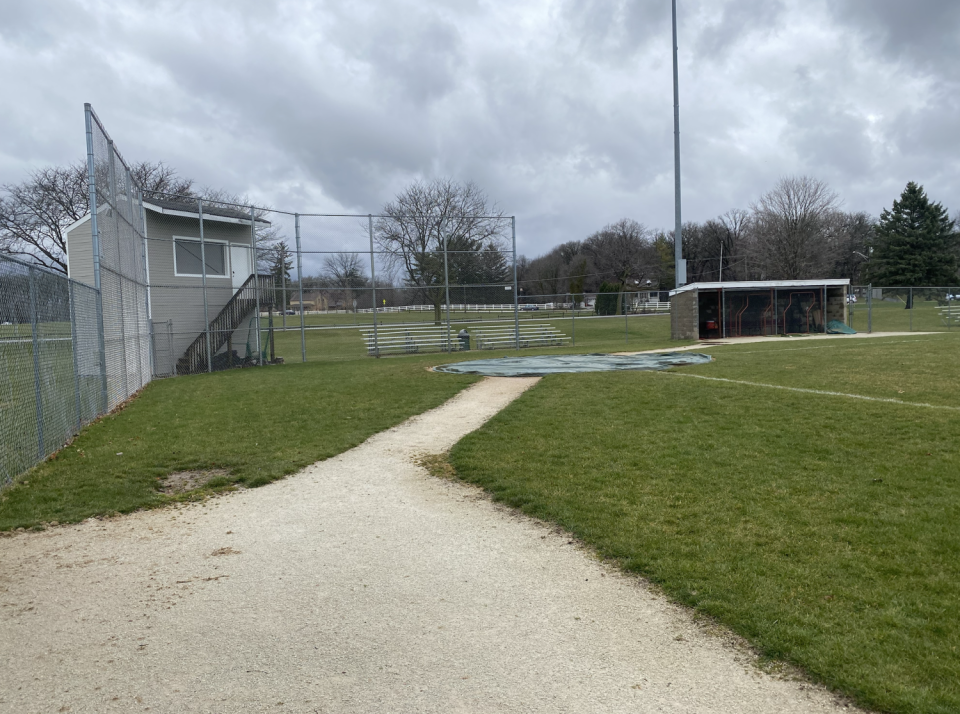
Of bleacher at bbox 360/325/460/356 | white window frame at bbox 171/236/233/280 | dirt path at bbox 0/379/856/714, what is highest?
white window frame at bbox 171/236/233/280

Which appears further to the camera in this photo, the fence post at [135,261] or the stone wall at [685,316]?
the stone wall at [685,316]

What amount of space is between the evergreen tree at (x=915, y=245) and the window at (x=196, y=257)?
50059 mm

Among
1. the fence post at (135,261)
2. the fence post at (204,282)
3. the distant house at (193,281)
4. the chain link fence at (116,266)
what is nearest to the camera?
the chain link fence at (116,266)

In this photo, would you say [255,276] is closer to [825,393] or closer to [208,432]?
[208,432]

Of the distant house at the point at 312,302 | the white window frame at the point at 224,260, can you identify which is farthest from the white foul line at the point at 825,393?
the white window frame at the point at 224,260

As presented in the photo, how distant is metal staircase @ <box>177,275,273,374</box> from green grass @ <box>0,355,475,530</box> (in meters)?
4.59

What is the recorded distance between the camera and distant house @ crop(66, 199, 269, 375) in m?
19.7

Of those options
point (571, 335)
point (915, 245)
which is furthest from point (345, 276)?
point (915, 245)

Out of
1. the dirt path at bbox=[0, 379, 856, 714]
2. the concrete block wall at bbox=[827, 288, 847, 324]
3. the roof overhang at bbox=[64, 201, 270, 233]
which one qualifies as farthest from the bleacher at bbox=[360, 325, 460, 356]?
the dirt path at bbox=[0, 379, 856, 714]

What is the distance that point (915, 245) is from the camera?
5222 centimetres

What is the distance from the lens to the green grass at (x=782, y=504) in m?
3.33

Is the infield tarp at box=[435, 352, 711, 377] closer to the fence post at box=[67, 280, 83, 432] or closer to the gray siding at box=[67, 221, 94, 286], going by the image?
the fence post at box=[67, 280, 83, 432]

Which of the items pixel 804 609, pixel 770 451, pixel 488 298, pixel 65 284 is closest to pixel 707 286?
pixel 488 298

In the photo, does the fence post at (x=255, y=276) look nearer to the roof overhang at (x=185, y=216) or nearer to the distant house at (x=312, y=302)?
the roof overhang at (x=185, y=216)
